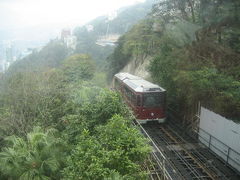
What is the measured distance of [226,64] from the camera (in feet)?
40.3

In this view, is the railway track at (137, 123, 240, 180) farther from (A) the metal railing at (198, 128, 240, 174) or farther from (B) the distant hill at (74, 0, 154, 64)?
(B) the distant hill at (74, 0, 154, 64)

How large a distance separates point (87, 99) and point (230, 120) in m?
5.76

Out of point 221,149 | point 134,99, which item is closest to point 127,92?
point 134,99

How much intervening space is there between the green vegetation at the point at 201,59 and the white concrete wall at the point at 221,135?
38 centimetres

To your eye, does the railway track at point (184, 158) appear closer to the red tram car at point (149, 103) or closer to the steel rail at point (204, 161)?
the steel rail at point (204, 161)

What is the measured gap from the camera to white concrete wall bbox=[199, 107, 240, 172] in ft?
32.0

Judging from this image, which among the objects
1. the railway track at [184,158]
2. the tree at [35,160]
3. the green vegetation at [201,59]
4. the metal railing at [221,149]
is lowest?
the railway track at [184,158]

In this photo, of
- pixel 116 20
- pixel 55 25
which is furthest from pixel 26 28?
pixel 116 20

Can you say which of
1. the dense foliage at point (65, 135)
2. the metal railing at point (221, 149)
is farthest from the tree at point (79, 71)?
the metal railing at point (221, 149)

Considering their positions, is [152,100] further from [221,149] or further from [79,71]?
[79,71]

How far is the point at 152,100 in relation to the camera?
14.6 m

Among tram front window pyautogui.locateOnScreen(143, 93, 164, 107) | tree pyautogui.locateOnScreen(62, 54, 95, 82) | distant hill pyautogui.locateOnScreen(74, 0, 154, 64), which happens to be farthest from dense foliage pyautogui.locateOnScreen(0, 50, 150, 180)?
distant hill pyautogui.locateOnScreen(74, 0, 154, 64)

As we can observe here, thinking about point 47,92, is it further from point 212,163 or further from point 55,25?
point 55,25

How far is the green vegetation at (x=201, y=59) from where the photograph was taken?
11062 mm
